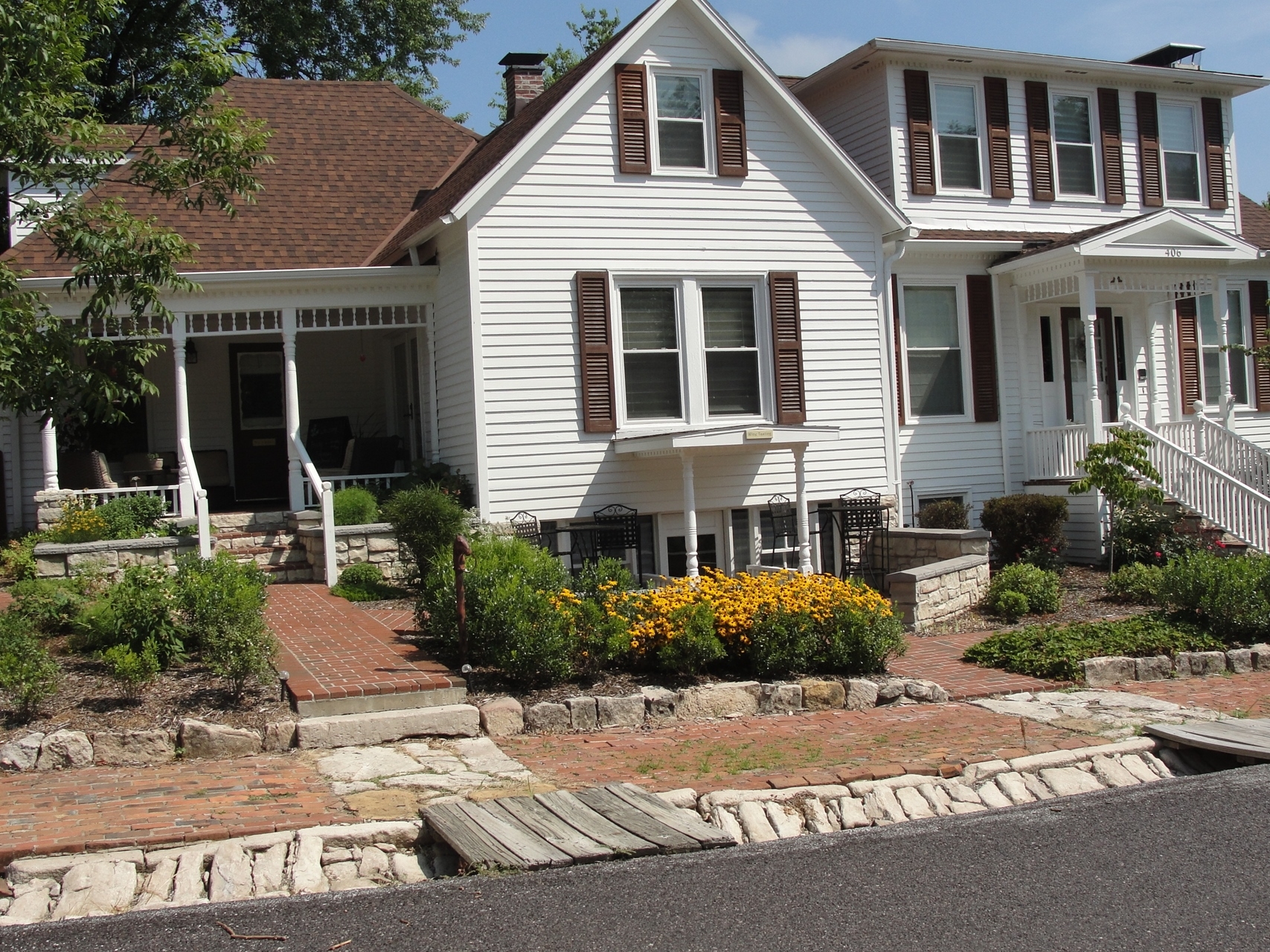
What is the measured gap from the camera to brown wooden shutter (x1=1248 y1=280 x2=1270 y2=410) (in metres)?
19.8

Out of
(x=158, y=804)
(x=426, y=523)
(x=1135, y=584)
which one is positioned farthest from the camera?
(x=1135, y=584)

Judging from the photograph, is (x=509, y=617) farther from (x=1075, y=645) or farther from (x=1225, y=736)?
(x=1075, y=645)

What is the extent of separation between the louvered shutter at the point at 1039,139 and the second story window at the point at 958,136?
0.97 metres

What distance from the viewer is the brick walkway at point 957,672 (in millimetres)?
9773

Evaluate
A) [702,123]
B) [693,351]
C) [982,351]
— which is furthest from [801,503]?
[702,123]

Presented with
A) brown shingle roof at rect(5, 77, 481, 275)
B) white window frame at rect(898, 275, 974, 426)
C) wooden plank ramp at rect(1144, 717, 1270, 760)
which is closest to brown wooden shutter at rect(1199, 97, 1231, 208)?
white window frame at rect(898, 275, 974, 426)

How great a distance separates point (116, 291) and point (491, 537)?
14.6ft

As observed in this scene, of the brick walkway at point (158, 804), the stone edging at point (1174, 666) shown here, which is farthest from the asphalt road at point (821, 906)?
the stone edging at point (1174, 666)

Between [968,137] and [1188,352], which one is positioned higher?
[968,137]

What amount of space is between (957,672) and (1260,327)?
1299 centimetres

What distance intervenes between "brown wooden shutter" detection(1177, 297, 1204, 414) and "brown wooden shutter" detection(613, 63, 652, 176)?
9.60 metres

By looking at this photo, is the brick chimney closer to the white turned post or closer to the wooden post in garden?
the white turned post

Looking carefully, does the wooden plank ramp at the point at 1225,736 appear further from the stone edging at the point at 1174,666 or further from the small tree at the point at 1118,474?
the small tree at the point at 1118,474

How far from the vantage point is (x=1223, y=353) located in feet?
62.7
